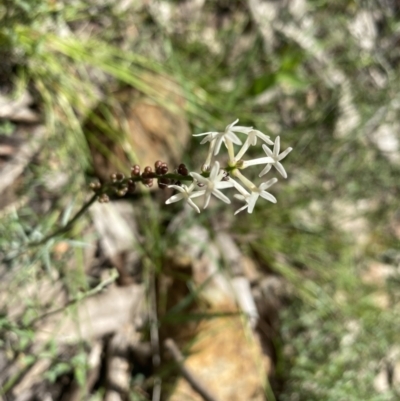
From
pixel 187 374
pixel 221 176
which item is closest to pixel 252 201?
pixel 221 176

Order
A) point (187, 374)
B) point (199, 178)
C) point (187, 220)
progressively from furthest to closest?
point (187, 220), point (187, 374), point (199, 178)

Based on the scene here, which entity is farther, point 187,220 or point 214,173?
point 187,220

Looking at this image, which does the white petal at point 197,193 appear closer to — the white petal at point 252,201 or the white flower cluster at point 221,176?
the white flower cluster at point 221,176

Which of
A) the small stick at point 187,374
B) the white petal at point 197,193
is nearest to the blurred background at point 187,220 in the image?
the small stick at point 187,374

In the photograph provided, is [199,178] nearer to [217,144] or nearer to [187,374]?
[217,144]

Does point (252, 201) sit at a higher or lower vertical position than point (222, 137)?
lower

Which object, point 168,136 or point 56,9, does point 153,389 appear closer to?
point 168,136
